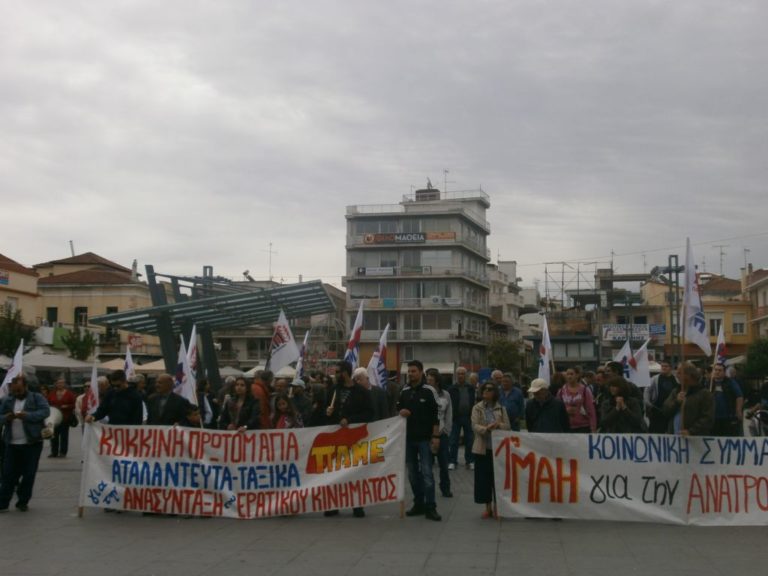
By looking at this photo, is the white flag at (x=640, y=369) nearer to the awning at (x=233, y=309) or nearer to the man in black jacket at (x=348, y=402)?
the awning at (x=233, y=309)

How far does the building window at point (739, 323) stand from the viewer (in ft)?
286

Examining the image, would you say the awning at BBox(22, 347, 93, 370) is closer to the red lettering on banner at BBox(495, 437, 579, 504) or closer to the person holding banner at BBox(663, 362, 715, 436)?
the red lettering on banner at BBox(495, 437, 579, 504)

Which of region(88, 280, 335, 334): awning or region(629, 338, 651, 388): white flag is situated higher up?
region(88, 280, 335, 334): awning

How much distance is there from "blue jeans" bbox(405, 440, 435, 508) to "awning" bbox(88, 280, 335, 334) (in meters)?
11.9

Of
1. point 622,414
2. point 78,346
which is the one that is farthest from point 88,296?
point 622,414

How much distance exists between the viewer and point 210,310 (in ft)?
81.4

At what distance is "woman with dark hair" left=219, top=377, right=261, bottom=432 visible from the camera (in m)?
12.4

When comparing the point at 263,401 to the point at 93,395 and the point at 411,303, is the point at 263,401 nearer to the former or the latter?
the point at 93,395

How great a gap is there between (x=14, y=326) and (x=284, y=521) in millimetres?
45088

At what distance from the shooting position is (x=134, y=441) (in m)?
12.0

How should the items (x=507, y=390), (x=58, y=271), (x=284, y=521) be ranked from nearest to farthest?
(x=284, y=521)
(x=507, y=390)
(x=58, y=271)

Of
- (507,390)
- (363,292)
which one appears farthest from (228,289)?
(363,292)

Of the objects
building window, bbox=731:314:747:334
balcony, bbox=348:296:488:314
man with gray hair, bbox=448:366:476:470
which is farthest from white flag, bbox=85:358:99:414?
building window, bbox=731:314:747:334

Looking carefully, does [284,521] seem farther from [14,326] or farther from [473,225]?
[473,225]
